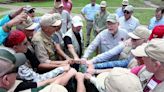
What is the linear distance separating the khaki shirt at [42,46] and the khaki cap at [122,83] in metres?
2.13

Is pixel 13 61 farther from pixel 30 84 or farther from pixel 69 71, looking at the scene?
pixel 69 71

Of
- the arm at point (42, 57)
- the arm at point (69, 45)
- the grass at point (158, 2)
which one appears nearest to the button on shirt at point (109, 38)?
the arm at point (69, 45)

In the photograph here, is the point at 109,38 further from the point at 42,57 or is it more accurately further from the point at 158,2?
the point at 158,2

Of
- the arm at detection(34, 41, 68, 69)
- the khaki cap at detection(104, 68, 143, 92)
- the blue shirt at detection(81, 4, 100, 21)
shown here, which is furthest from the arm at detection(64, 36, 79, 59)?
the blue shirt at detection(81, 4, 100, 21)

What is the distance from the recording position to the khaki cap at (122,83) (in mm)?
2822

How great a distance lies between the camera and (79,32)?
6109 mm

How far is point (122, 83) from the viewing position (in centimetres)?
285

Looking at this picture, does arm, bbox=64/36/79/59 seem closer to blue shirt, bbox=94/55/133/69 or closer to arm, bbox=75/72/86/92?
blue shirt, bbox=94/55/133/69

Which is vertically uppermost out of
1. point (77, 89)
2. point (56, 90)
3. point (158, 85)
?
point (56, 90)

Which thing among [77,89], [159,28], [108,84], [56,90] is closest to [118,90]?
[108,84]

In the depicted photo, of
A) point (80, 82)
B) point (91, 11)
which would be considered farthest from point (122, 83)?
point (91, 11)

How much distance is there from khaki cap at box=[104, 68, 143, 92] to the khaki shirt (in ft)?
6.99

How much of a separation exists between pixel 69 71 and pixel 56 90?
1.68 metres

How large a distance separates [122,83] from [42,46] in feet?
7.69
